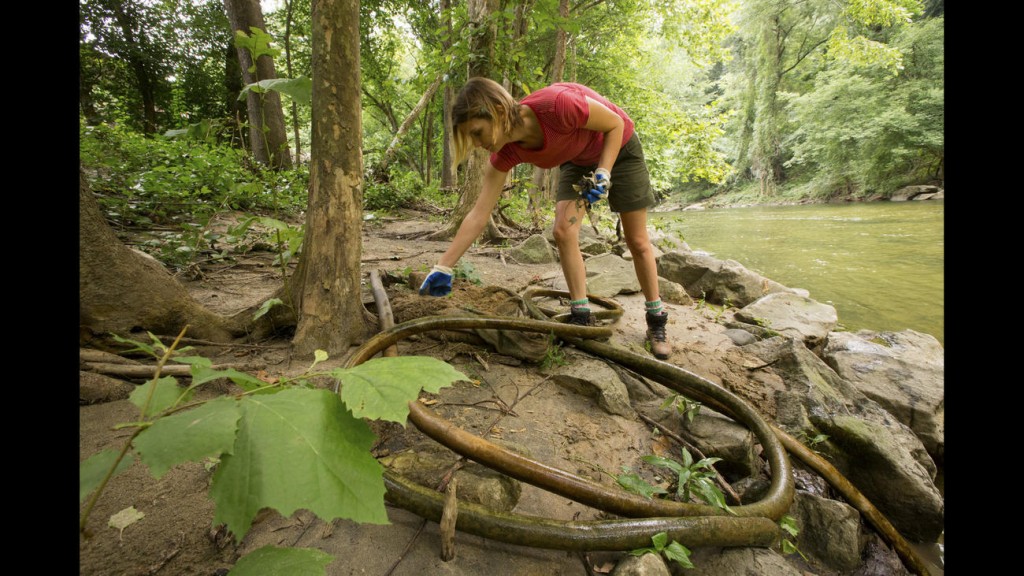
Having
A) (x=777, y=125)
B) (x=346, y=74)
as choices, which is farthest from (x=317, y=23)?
(x=777, y=125)

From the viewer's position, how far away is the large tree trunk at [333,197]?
1978mm

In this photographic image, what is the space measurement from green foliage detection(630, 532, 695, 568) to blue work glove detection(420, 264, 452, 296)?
1651 mm

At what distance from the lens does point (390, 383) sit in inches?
29.5

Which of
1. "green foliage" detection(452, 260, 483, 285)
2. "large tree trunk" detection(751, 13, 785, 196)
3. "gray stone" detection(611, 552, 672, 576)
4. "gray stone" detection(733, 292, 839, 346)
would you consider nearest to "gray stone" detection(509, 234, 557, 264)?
"green foliage" detection(452, 260, 483, 285)

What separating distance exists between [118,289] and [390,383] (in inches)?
75.5

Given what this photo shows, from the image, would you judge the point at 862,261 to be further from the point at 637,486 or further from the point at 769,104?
the point at 769,104

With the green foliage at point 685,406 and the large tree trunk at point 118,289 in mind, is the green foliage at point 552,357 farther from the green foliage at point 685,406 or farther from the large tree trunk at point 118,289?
the large tree trunk at point 118,289

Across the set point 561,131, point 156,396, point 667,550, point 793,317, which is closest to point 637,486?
point 667,550

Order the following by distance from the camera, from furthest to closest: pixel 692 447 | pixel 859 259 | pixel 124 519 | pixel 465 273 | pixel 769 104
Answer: pixel 769 104, pixel 859 259, pixel 465 273, pixel 692 447, pixel 124 519

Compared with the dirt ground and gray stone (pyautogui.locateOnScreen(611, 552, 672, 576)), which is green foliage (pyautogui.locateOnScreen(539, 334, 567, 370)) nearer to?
the dirt ground

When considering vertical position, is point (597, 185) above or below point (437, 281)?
above
